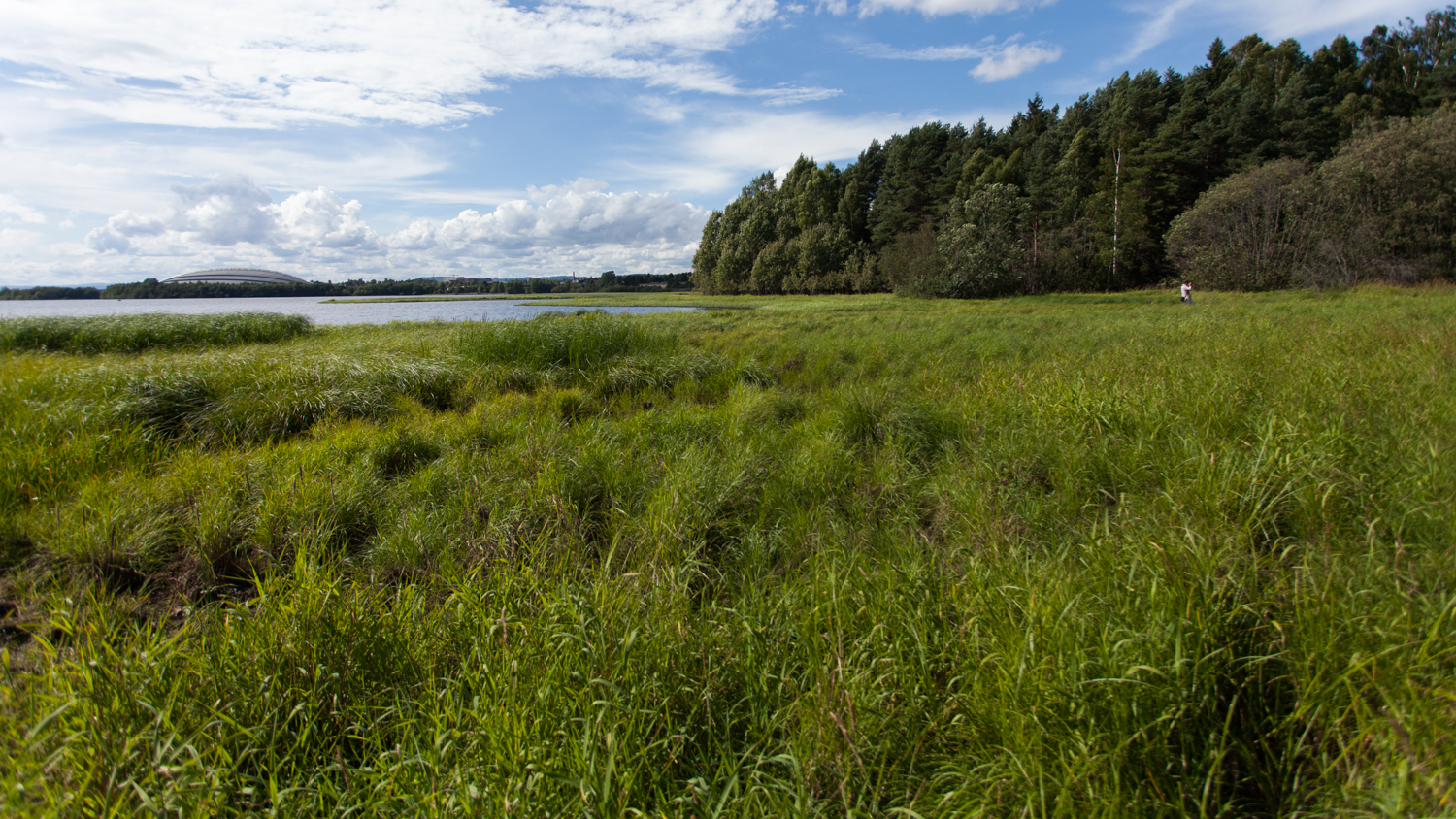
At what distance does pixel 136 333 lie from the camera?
15.6 meters

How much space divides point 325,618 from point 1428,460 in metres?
6.31

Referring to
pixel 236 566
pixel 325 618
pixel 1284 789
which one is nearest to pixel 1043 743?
pixel 1284 789

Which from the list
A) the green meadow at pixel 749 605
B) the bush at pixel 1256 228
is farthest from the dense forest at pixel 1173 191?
the green meadow at pixel 749 605

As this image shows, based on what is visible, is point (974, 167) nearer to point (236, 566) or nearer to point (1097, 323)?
point (1097, 323)

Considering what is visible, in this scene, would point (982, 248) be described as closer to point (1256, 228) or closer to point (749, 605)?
point (1256, 228)

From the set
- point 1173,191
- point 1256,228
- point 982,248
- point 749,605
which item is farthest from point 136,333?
point 1173,191

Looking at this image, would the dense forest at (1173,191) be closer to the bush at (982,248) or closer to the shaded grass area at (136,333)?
the bush at (982,248)

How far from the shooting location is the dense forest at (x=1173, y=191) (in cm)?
2962

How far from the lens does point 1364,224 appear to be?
2927 centimetres

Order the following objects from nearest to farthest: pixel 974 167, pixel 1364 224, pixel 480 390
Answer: pixel 480 390 < pixel 1364 224 < pixel 974 167

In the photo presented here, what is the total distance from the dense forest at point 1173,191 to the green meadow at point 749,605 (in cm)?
3552

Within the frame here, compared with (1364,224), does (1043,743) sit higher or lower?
lower

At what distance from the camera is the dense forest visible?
2962cm

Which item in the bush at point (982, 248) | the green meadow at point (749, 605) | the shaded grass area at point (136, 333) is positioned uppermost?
the bush at point (982, 248)
